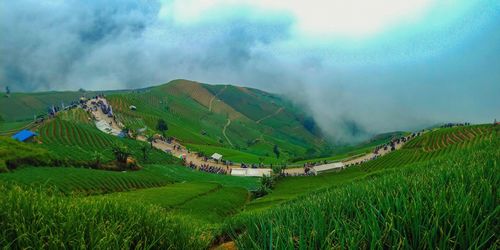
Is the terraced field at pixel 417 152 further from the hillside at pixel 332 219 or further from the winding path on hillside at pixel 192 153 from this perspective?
the hillside at pixel 332 219

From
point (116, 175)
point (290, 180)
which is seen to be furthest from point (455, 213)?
point (290, 180)

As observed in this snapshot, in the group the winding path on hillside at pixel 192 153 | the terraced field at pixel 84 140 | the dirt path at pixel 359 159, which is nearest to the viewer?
the terraced field at pixel 84 140

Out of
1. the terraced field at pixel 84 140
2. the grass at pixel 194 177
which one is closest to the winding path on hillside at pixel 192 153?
the terraced field at pixel 84 140

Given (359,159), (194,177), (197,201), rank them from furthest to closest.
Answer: (359,159) → (194,177) → (197,201)

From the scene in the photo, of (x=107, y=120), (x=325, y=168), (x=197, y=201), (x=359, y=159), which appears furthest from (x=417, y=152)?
(x=107, y=120)

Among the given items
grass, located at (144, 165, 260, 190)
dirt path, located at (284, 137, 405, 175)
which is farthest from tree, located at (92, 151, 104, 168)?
dirt path, located at (284, 137, 405, 175)

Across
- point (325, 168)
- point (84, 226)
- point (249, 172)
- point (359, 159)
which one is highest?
point (84, 226)

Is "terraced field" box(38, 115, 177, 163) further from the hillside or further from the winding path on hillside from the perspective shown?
the hillside

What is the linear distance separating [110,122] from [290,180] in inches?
4572

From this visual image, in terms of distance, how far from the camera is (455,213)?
12.4ft

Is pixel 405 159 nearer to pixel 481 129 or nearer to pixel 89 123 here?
pixel 481 129

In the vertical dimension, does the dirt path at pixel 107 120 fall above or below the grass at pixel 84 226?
above

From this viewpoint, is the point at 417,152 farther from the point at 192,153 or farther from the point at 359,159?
the point at 192,153

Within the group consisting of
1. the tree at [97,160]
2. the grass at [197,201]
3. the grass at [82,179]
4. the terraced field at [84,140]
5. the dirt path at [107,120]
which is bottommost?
the grass at [197,201]
